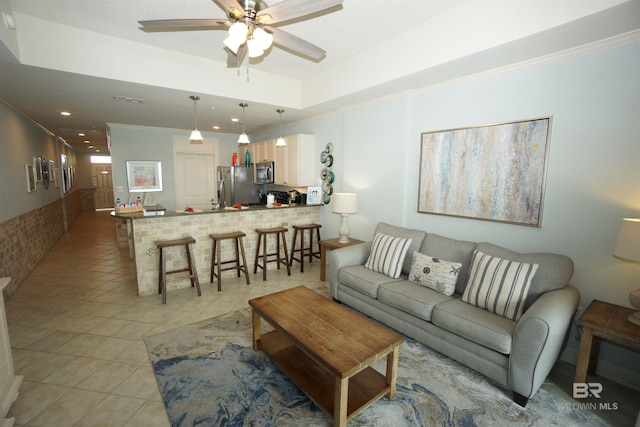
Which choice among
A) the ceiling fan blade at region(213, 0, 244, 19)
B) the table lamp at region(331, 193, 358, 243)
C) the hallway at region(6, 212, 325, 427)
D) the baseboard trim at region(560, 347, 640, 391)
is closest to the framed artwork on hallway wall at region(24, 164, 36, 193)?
the hallway at region(6, 212, 325, 427)

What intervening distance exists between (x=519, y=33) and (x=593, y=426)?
2.67 m

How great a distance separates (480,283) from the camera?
94.3 inches

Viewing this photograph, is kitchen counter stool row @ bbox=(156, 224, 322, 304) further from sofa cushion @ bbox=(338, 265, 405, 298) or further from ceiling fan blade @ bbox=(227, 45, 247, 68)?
ceiling fan blade @ bbox=(227, 45, 247, 68)

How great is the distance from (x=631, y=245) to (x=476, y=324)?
1.04 m

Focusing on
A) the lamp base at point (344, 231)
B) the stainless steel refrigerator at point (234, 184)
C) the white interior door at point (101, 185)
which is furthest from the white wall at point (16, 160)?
the white interior door at point (101, 185)

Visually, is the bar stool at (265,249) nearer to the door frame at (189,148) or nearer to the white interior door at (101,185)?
the door frame at (189,148)

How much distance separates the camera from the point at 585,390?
2.00 meters

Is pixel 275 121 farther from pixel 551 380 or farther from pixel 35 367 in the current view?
pixel 551 380

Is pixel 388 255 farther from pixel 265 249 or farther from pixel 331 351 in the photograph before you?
pixel 265 249

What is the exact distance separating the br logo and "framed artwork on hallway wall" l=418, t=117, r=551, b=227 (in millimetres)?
1228

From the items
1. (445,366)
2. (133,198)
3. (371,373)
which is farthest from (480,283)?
(133,198)

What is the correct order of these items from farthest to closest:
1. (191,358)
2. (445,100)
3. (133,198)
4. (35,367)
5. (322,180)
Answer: (133,198) → (322,180) → (445,100) → (191,358) → (35,367)

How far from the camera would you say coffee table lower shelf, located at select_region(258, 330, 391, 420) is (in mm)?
1779

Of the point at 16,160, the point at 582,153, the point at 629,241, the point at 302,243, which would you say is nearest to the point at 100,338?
the point at 302,243
